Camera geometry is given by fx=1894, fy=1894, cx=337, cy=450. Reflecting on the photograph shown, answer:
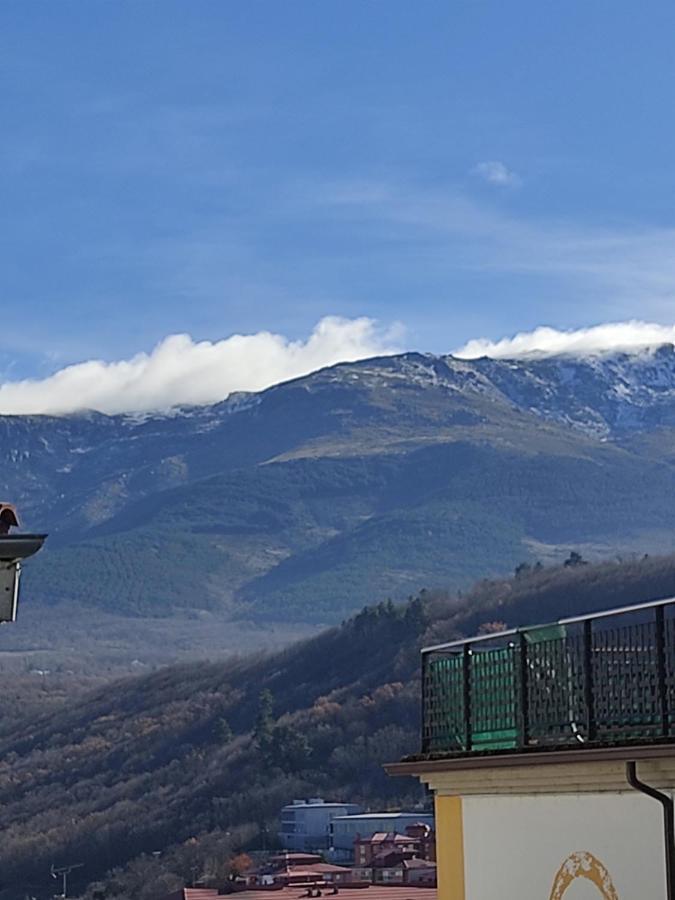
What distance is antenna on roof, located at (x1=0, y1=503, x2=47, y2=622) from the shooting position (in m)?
7.08

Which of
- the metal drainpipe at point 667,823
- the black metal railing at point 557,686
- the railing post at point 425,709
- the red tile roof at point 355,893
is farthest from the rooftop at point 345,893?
the metal drainpipe at point 667,823

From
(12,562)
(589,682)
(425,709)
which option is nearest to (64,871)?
(425,709)

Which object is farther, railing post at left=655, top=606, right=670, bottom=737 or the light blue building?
the light blue building

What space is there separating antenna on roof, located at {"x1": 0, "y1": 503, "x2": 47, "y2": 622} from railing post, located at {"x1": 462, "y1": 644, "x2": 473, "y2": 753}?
4.59m

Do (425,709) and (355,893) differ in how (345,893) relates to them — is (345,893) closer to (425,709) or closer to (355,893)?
(355,893)

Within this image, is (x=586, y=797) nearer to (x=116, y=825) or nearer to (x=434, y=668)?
(x=434, y=668)

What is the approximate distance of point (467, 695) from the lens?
37.7 feet

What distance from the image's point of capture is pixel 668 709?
9.62m

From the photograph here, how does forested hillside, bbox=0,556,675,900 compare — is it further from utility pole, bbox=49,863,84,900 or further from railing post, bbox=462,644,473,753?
railing post, bbox=462,644,473,753

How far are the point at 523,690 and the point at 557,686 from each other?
328mm

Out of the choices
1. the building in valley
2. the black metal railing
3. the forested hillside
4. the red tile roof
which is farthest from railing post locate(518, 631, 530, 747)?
the building in valley

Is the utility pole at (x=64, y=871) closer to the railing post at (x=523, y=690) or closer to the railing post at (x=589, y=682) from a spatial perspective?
the railing post at (x=523, y=690)

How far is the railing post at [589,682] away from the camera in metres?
9.99

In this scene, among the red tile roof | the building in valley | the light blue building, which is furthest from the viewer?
the light blue building
